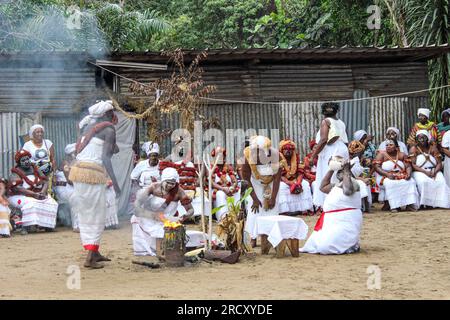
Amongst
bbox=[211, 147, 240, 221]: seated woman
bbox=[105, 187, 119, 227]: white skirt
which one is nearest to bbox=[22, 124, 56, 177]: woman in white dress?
bbox=[105, 187, 119, 227]: white skirt

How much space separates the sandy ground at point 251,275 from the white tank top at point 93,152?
1.32 m

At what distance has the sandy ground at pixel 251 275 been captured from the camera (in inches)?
299

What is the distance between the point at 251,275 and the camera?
874 centimetres

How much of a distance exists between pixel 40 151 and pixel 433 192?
7.73 m

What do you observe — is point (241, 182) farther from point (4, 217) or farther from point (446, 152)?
point (446, 152)

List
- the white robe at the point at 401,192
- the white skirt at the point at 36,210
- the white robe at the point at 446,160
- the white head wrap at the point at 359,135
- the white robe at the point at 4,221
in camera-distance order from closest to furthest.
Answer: the white robe at the point at 4,221 < the white skirt at the point at 36,210 < the white robe at the point at 401,192 < the white robe at the point at 446,160 < the white head wrap at the point at 359,135

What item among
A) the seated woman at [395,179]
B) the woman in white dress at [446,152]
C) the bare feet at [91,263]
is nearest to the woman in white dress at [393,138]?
the seated woman at [395,179]

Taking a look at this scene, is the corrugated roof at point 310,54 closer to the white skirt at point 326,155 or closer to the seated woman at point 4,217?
the seated woman at point 4,217

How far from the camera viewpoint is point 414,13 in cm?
2084

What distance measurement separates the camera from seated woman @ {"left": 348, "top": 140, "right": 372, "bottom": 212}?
15395 mm

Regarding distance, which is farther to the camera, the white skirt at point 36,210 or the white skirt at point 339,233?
the white skirt at point 36,210

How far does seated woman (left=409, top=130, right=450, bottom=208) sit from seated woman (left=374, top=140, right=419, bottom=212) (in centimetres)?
17

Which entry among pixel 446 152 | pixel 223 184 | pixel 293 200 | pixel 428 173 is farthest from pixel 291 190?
pixel 446 152

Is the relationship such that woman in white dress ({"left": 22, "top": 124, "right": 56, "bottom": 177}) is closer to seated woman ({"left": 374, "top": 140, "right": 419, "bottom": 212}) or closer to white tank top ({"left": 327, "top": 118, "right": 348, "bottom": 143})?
white tank top ({"left": 327, "top": 118, "right": 348, "bottom": 143})
